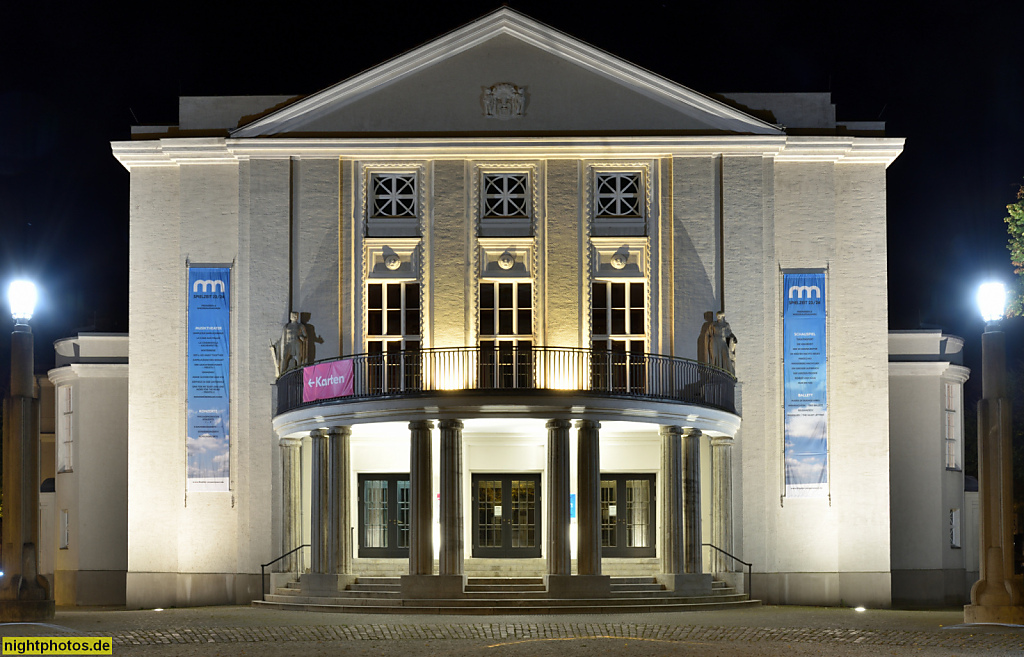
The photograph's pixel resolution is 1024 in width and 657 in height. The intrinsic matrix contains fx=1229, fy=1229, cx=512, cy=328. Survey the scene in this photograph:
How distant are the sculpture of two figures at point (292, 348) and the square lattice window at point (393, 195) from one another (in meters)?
3.45

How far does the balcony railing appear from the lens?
86.6 feet

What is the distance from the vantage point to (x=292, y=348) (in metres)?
28.4

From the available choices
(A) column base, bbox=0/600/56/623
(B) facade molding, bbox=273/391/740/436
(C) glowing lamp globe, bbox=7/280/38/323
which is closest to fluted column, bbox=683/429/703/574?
(B) facade molding, bbox=273/391/740/436

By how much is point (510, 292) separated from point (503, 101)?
4.68 m

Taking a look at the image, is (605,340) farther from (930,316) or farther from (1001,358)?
(930,316)

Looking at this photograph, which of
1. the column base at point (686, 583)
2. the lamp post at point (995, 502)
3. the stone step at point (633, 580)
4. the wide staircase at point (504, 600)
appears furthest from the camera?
the stone step at point (633, 580)

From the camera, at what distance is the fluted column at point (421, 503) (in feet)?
79.9

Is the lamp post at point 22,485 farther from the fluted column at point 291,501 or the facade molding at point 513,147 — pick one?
the facade molding at point 513,147

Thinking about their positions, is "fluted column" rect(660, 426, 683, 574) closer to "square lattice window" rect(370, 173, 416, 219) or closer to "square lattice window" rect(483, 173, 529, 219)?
"square lattice window" rect(483, 173, 529, 219)

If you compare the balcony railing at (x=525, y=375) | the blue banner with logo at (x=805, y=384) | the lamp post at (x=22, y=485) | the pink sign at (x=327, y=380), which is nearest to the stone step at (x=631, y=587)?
the balcony railing at (x=525, y=375)

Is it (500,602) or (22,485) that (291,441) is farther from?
(22,485)

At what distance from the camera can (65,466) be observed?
1278 inches

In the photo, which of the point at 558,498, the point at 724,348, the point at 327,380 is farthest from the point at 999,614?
the point at 327,380

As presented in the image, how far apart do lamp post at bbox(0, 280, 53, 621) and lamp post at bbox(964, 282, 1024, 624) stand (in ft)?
46.6
